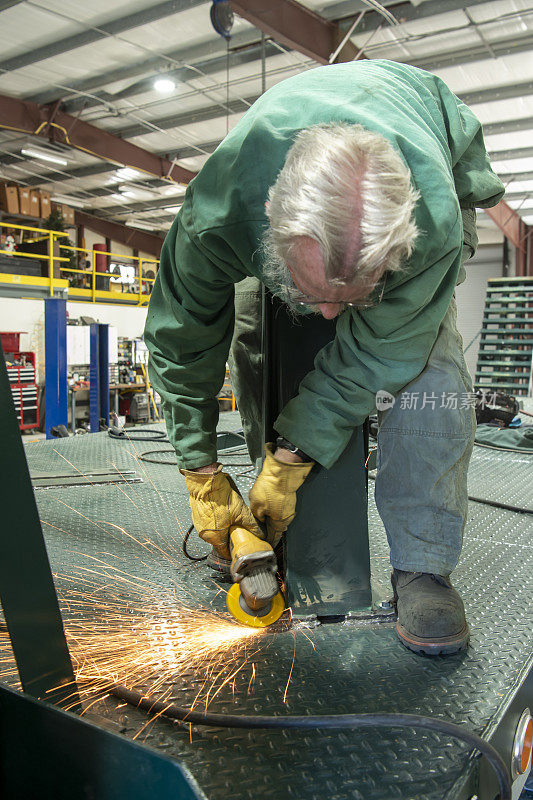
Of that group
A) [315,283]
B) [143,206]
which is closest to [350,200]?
[315,283]

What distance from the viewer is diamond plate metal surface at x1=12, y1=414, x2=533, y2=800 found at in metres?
0.88

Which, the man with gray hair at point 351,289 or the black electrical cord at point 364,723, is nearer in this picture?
the black electrical cord at point 364,723

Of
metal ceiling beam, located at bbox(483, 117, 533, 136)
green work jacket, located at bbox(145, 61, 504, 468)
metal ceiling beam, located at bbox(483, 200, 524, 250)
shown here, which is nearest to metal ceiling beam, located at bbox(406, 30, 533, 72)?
metal ceiling beam, located at bbox(483, 117, 533, 136)

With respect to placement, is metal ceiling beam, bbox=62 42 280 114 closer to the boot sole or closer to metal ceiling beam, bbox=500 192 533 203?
metal ceiling beam, bbox=500 192 533 203

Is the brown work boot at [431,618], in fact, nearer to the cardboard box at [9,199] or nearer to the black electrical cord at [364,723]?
the black electrical cord at [364,723]

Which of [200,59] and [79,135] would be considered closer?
[200,59]

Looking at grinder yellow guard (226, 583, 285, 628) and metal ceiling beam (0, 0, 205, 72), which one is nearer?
grinder yellow guard (226, 583, 285, 628)

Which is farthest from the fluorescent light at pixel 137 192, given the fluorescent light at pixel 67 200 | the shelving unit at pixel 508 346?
the shelving unit at pixel 508 346

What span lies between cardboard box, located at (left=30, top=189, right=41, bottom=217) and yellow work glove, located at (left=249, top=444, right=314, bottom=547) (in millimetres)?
10737

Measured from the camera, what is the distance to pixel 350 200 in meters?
1.01

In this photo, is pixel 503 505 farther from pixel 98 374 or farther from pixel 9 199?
pixel 9 199

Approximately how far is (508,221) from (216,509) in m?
Answer: 12.0

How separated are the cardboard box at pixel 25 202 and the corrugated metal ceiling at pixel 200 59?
0.90 metres

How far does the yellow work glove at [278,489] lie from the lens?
4.62 ft
